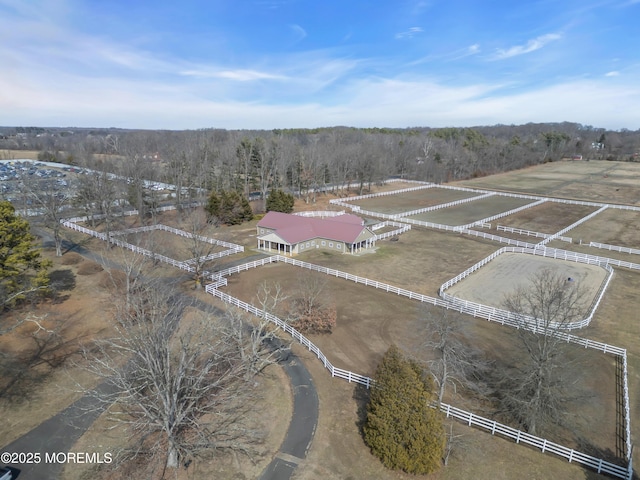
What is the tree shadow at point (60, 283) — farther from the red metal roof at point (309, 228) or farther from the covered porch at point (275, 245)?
the red metal roof at point (309, 228)

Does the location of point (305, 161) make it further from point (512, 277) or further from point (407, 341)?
point (407, 341)

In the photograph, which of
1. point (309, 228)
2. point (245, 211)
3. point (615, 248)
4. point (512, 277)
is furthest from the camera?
point (245, 211)

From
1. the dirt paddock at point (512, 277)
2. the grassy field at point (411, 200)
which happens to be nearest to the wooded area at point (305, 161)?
the grassy field at point (411, 200)

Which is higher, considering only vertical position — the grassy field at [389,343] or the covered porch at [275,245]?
the covered porch at [275,245]

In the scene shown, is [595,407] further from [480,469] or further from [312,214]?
[312,214]

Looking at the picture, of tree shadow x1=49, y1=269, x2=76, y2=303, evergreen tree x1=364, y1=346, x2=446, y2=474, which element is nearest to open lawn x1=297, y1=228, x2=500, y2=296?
evergreen tree x1=364, y1=346, x2=446, y2=474

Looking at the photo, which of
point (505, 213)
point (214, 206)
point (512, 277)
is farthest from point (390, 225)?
point (214, 206)
